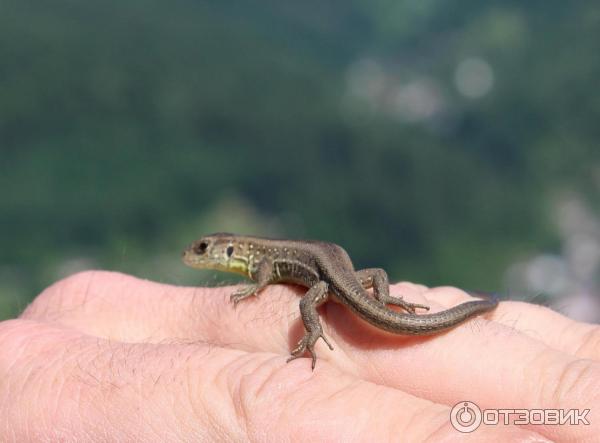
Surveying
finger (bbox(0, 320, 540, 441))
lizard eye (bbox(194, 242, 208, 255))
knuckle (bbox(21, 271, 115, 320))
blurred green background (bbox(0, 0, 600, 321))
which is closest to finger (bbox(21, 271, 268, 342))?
knuckle (bbox(21, 271, 115, 320))

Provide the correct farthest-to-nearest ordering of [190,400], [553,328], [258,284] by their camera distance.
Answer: [258,284]
[553,328]
[190,400]

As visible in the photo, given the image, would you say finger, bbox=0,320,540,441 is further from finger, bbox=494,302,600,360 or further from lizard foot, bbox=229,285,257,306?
finger, bbox=494,302,600,360

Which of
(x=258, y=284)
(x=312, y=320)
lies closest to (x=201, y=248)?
(x=258, y=284)

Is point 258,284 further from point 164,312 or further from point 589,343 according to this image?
point 589,343

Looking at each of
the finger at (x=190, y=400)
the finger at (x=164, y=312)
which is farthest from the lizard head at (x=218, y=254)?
the finger at (x=190, y=400)

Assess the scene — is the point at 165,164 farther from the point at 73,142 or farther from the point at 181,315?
the point at 181,315

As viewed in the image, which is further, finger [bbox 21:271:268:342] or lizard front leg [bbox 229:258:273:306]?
lizard front leg [bbox 229:258:273:306]
